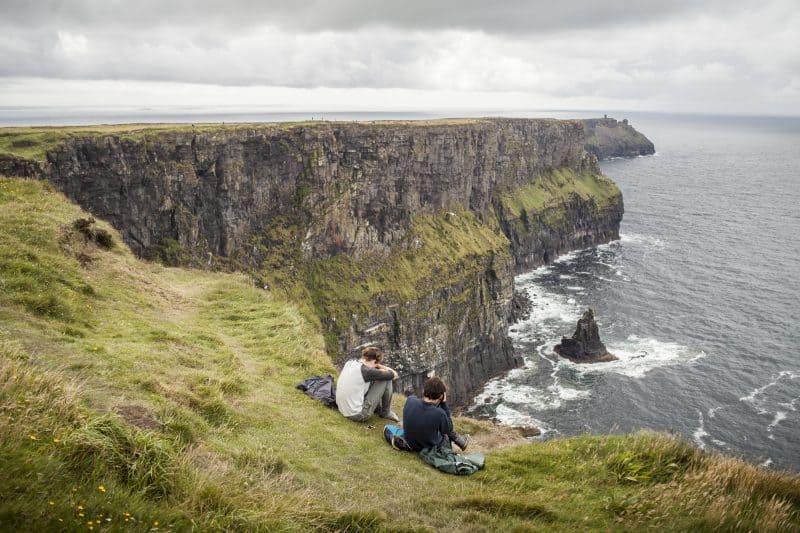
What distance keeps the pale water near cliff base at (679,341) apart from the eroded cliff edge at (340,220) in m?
10.4

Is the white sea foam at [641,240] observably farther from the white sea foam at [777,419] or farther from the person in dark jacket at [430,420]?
the person in dark jacket at [430,420]

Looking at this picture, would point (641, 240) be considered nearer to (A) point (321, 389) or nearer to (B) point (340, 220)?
(B) point (340, 220)

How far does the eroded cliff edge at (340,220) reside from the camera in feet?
176

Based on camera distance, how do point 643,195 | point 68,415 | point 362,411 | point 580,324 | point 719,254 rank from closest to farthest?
point 68,415, point 362,411, point 580,324, point 719,254, point 643,195

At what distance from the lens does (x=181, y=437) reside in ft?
33.1

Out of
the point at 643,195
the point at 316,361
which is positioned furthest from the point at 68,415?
the point at 643,195

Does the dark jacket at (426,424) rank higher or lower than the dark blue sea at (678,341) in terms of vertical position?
higher

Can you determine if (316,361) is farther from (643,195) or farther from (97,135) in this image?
(643,195)

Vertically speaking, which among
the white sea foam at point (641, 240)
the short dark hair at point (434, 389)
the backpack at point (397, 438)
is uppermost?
the short dark hair at point (434, 389)

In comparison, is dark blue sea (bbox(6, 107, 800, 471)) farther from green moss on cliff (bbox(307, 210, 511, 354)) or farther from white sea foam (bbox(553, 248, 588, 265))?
green moss on cliff (bbox(307, 210, 511, 354))

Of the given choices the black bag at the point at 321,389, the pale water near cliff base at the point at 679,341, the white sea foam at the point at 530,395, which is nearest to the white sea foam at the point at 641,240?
the pale water near cliff base at the point at 679,341

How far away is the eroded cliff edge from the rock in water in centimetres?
898

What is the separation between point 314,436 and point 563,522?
20.4ft

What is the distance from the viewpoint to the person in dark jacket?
12.4 m
